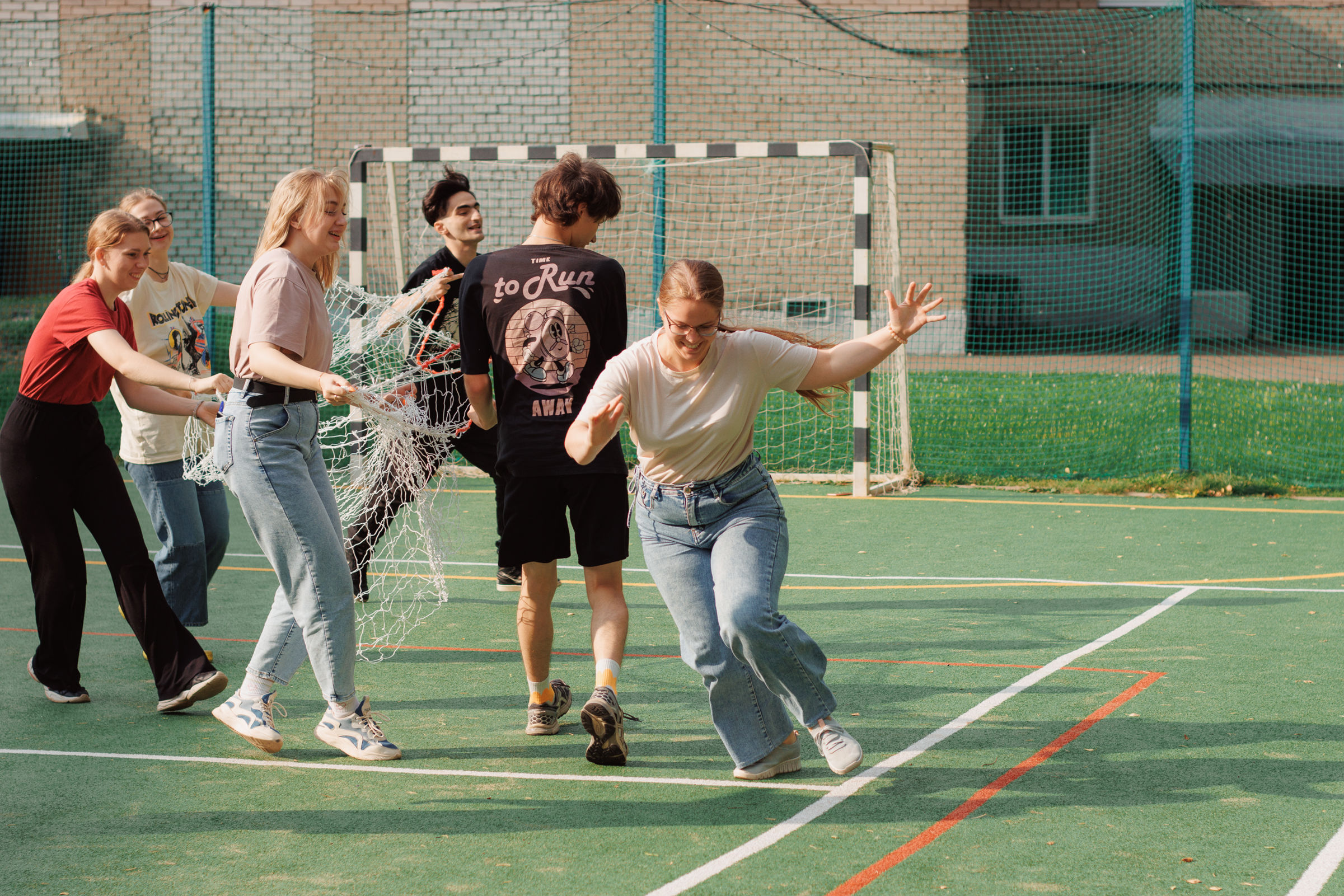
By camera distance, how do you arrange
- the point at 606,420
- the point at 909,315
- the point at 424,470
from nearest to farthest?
the point at 606,420, the point at 909,315, the point at 424,470

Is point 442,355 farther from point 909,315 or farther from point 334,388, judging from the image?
point 909,315

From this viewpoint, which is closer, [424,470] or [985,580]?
[424,470]

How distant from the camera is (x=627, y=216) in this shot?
13219mm

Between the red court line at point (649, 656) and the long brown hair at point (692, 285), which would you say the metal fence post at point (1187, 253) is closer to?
the red court line at point (649, 656)

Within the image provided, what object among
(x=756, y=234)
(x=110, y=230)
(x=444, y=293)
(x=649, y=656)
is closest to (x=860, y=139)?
(x=756, y=234)

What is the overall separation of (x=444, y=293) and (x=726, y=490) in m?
2.60

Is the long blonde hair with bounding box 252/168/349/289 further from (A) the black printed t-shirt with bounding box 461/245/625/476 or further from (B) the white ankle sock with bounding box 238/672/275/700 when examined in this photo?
(B) the white ankle sock with bounding box 238/672/275/700

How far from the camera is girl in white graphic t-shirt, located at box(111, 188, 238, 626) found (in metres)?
5.86

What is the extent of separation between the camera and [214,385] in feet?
14.6

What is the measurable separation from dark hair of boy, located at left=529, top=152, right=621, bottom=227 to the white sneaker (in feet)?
Result: 5.74

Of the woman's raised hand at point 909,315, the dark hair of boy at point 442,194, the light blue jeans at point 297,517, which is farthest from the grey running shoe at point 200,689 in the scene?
the woman's raised hand at point 909,315

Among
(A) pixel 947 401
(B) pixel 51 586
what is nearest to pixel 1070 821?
(B) pixel 51 586

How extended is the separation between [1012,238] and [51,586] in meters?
19.1

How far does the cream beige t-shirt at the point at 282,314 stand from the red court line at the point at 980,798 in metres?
2.26
